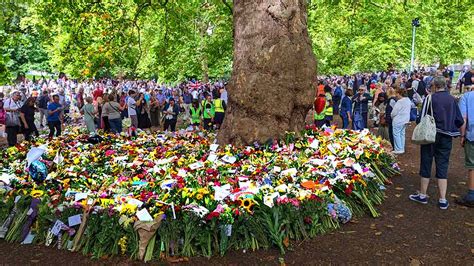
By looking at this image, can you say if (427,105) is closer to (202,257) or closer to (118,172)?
(202,257)

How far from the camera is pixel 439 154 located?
6359mm

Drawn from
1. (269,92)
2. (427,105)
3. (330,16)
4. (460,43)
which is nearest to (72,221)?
(269,92)

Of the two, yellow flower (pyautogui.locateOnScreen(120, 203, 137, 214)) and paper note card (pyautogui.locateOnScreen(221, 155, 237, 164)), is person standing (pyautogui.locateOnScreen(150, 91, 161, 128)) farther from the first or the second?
yellow flower (pyautogui.locateOnScreen(120, 203, 137, 214))

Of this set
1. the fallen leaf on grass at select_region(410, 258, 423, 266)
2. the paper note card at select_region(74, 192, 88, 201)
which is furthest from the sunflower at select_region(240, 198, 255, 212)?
the paper note card at select_region(74, 192, 88, 201)

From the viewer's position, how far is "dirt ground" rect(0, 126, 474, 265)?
4.78 m

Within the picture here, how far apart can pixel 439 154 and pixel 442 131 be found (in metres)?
0.37

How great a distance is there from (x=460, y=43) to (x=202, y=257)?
36.9 meters

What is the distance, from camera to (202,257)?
4.84 metres

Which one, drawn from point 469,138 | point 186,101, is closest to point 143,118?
point 186,101

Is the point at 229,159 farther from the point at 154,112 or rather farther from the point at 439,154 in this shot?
the point at 154,112

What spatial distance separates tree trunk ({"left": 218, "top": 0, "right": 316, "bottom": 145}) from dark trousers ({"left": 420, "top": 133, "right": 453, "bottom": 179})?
265 cm

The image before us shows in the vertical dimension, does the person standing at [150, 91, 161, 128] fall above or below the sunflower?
below

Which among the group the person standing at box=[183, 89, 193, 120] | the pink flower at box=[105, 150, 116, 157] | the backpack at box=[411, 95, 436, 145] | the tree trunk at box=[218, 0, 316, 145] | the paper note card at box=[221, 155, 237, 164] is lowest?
the person standing at box=[183, 89, 193, 120]

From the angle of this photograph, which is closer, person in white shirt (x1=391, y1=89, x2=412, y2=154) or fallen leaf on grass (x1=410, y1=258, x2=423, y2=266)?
fallen leaf on grass (x1=410, y1=258, x2=423, y2=266)
